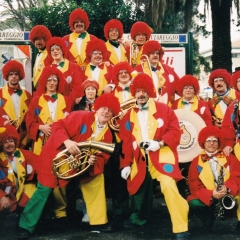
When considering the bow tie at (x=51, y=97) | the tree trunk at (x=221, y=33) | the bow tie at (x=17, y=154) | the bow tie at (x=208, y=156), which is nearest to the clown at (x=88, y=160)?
the bow tie at (x=17, y=154)

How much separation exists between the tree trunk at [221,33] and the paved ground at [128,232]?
718cm

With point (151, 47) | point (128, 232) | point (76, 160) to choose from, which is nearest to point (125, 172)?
point (76, 160)

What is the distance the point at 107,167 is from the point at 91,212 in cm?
83

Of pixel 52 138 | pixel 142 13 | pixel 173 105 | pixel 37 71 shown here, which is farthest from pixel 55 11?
pixel 52 138

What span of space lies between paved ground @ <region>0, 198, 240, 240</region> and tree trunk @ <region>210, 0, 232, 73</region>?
23.6 ft

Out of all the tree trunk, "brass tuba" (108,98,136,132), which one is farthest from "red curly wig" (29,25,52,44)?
the tree trunk

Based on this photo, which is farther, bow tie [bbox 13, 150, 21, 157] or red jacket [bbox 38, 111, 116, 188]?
bow tie [bbox 13, 150, 21, 157]

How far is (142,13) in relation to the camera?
46.0ft

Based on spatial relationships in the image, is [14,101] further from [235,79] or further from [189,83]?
[235,79]

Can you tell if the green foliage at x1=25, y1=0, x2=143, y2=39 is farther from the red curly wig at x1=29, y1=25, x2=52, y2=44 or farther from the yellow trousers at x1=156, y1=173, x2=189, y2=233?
the yellow trousers at x1=156, y1=173, x2=189, y2=233

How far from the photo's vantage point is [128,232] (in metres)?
5.50

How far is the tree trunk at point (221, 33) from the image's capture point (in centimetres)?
1225

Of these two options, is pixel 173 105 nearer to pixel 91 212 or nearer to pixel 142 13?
pixel 91 212

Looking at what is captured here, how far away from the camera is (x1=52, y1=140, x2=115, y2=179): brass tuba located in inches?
206
